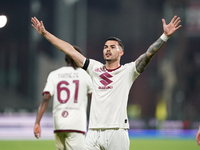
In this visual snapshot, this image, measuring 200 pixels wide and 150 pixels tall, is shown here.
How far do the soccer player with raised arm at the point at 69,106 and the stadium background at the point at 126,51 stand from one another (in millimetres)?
9478

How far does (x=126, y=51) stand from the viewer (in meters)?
19.1

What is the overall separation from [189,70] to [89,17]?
195 inches

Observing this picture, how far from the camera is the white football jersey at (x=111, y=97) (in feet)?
17.1

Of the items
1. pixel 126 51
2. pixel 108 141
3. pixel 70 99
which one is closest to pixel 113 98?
pixel 108 141

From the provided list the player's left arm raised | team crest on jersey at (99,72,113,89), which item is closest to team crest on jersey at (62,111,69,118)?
team crest on jersey at (99,72,113,89)

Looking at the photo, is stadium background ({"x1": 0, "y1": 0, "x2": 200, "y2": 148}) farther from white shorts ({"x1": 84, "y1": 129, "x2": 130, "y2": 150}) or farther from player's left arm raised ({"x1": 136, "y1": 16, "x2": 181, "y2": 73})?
player's left arm raised ({"x1": 136, "y1": 16, "x2": 181, "y2": 73})

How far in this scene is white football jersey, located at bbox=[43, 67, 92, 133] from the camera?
21.5 ft

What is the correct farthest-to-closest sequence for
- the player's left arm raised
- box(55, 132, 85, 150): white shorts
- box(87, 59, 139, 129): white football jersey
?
box(55, 132, 85, 150): white shorts
box(87, 59, 139, 129): white football jersey
the player's left arm raised

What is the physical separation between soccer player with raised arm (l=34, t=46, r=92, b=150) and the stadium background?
948 centimetres

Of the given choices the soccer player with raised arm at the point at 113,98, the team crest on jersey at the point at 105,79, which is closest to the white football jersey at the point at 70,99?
the soccer player with raised arm at the point at 113,98

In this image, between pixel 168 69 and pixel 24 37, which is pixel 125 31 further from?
pixel 24 37

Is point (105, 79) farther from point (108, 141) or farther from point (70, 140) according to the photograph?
point (70, 140)

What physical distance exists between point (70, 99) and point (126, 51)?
12737mm

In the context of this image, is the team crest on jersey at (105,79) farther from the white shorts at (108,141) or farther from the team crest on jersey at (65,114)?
the team crest on jersey at (65,114)
